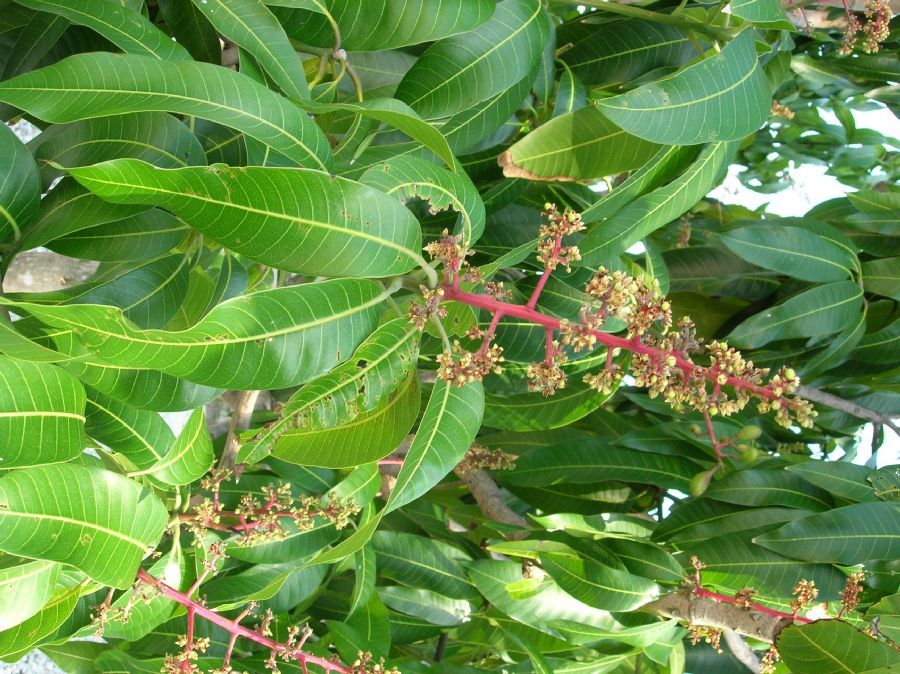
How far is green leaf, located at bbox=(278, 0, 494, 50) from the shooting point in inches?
38.6

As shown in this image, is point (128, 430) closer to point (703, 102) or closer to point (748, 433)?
point (703, 102)

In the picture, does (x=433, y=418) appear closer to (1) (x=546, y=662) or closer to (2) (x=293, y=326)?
(2) (x=293, y=326)

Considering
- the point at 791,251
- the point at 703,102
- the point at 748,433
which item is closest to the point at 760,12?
the point at 703,102

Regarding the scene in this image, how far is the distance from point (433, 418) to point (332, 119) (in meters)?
0.52

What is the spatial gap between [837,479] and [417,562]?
2.47 ft

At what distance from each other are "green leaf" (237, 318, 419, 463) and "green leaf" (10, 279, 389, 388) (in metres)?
0.02

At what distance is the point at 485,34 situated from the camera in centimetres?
109

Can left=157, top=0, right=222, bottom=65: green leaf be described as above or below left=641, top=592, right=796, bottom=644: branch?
above

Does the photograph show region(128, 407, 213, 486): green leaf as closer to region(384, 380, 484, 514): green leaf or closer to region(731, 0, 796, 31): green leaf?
region(384, 380, 484, 514): green leaf

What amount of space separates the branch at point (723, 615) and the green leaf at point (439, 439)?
2.09 ft

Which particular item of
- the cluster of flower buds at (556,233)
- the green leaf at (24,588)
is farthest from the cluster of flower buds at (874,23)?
the green leaf at (24,588)

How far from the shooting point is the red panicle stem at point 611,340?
2.86ft

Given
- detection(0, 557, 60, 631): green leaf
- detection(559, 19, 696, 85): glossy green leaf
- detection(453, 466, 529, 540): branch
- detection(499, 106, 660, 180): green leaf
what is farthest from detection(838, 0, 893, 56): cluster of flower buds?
detection(0, 557, 60, 631): green leaf

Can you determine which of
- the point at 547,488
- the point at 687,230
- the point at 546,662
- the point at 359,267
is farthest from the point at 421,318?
the point at 687,230
